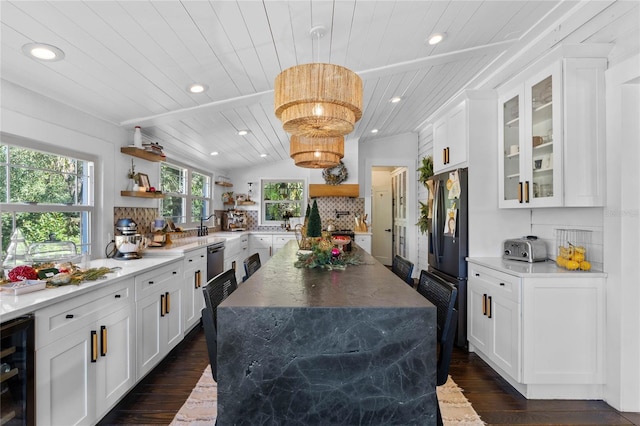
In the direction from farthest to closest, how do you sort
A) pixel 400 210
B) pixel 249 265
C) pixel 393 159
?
1. pixel 400 210
2. pixel 393 159
3. pixel 249 265

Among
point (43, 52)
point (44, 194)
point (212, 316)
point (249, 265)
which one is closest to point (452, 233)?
point (249, 265)

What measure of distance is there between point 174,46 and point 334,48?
3.67ft

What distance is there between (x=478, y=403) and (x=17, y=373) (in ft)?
8.79

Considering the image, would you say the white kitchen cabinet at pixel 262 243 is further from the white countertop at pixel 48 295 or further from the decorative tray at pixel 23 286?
the decorative tray at pixel 23 286

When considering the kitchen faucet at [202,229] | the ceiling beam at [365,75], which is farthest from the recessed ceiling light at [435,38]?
the kitchen faucet at [202,229]

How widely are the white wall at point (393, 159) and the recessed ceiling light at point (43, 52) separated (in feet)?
16.9

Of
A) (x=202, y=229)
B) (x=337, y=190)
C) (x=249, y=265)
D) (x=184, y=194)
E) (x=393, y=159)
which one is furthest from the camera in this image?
(x=393, y=159)

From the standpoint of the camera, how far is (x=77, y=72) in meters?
2.05

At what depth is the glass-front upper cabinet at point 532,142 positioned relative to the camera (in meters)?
2.42

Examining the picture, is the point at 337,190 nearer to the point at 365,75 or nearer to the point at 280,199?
the point at 280,199

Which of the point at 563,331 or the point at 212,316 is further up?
the point at 212,316

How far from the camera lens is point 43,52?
1.78 meters

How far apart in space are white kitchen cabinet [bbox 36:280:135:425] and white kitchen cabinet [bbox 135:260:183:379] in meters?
0.12

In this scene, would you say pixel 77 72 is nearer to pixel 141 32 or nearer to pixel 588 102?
pixel 141 32
